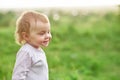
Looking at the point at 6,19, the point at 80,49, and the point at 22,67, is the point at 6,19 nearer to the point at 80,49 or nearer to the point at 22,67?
the point at 80,49

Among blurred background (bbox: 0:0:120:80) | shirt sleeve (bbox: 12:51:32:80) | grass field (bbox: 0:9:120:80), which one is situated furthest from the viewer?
blurred background (bbox: 0:0:120:80)

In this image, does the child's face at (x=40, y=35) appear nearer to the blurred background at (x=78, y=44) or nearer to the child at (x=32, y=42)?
the child at (x=32, y=42)

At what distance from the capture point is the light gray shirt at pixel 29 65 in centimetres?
366

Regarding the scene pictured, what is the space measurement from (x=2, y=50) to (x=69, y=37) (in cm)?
207

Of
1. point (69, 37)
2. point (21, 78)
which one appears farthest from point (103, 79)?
point (21, 78)

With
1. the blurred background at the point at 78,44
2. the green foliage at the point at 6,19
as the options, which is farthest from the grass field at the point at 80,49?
the green foliage at the point at 6,19

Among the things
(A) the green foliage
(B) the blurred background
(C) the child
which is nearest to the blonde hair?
(C) the child

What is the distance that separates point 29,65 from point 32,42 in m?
0.20

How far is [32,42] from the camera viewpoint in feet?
12.4

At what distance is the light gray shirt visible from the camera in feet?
12.0

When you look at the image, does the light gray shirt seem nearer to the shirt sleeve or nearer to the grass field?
the shirt sleeve

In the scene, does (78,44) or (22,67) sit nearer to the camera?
(22,67)

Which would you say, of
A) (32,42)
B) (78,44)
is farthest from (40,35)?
(78,44)

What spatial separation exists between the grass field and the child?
183cm
